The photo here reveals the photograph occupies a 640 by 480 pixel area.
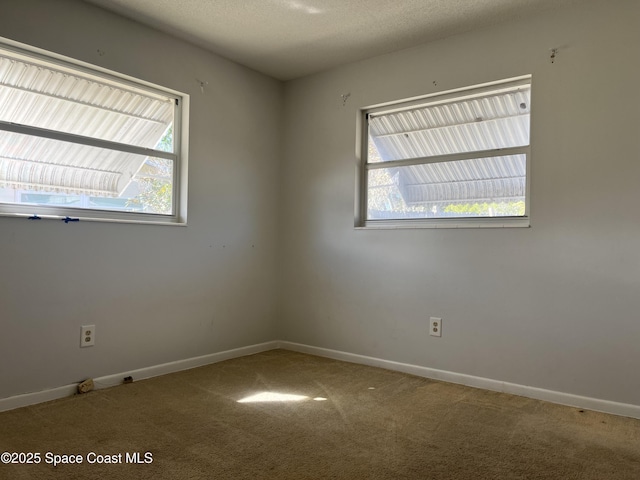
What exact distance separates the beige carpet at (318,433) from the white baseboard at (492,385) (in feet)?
0.26

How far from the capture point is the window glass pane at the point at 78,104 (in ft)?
8.75

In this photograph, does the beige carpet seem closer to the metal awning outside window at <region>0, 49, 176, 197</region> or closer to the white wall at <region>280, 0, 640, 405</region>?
the white wall at <region>280, 0, 640, 405</region>

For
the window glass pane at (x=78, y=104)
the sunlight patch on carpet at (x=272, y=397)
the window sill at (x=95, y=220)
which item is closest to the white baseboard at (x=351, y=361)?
the sunlight patch on carpet at (x=272, y=397)

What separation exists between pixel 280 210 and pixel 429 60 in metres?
1.74

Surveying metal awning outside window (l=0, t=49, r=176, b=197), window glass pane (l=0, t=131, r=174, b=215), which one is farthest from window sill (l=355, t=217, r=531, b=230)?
metal awning outside window (l=0, t=49, r=176, b=197)

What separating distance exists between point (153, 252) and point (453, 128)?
225cm

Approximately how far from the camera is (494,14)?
2934mm

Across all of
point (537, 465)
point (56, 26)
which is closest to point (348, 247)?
point (537, 465)

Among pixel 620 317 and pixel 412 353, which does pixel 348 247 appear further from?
pixel 620 317

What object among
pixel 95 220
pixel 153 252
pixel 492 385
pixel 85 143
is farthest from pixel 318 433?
pixel 85 143

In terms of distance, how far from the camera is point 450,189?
333 cm

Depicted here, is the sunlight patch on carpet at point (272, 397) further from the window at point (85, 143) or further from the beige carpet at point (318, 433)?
the window at point (85, 143)

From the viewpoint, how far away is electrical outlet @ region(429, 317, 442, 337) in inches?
128

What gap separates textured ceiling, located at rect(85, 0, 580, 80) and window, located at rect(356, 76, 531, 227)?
43 centimetres
